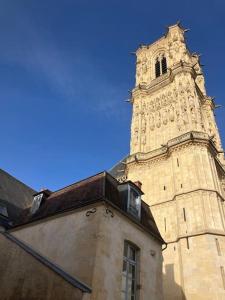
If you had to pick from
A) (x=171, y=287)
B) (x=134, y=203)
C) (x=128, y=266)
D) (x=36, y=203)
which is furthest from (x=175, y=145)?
(x=128, y=266)

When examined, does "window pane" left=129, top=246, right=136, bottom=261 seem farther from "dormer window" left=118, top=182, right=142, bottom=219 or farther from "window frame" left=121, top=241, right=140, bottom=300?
"dormer window" left=118, top=182, right=142, bottom=219

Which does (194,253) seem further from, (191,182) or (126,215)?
(126,215)

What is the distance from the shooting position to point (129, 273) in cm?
817

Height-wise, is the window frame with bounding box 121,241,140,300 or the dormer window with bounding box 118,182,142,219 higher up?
the dormer window with bounding box 118,182,142,219

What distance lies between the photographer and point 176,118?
2148 cm

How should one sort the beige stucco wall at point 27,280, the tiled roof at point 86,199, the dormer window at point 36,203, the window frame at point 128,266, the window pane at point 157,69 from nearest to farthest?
the beige stucco wall at point 27,280, the window frame at point 128,266, the tiled roof at point 86,199, the dormer window at point 36,203, the window pane at point 157,69

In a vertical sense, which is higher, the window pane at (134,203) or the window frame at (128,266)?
the window pane at (134,203)

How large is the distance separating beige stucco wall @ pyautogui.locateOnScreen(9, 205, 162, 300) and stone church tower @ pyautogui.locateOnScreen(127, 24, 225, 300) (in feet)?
18.1

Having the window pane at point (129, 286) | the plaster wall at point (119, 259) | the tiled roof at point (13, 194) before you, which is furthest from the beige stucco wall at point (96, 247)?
the tiled roof at point (13, 194)

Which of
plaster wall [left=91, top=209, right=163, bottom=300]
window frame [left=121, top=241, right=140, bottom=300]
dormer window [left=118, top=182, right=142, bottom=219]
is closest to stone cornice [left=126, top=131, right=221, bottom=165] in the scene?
dormer window [left=118, top=182, right=142, bottom=219]

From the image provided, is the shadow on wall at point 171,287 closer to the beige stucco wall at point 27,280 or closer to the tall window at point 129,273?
the tall window at point 129,273

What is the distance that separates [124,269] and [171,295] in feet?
24.5

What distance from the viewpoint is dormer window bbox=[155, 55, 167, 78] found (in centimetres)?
2836

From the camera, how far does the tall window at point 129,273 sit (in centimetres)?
782
